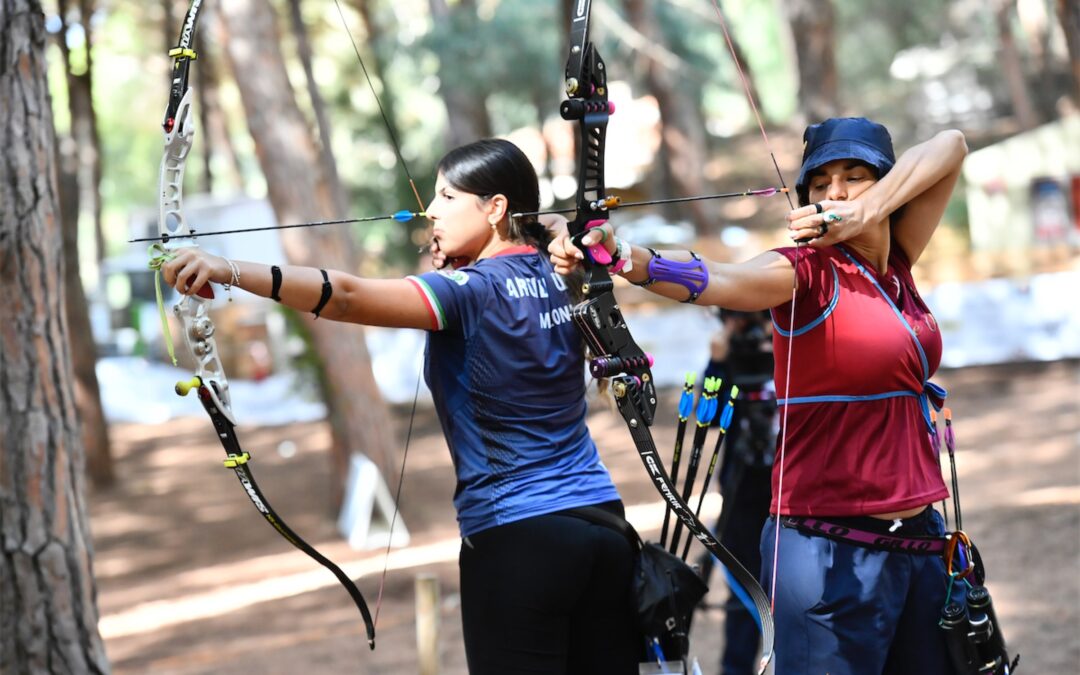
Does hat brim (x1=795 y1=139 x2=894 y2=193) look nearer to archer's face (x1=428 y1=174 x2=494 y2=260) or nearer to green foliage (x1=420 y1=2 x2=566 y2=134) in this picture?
archer's face (x1=428 y1=174 x2=494 y2=260)

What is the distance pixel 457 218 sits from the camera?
2.69m

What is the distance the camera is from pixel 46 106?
13.3 feet

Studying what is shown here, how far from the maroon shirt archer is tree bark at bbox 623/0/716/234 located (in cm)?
1564

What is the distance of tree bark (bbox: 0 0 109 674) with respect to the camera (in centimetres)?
393

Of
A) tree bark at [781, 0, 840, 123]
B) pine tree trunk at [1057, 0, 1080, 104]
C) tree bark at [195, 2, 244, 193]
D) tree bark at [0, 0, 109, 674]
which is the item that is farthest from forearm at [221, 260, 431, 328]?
tree bark at [195, 2, 244, 193]

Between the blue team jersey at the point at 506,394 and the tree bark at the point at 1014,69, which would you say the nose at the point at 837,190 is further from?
the tree bark at the point at 1014,69

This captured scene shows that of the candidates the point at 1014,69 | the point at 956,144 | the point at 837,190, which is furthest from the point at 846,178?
the point at 1014,69

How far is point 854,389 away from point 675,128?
17.2 meters

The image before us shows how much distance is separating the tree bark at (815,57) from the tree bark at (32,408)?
1186 centimetres

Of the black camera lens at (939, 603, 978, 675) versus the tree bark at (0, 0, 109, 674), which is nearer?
the black camera lens at (939, 603, 978, 675)

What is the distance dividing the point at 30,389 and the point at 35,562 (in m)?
0.56

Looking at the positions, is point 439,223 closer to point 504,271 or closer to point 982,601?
point 504,271

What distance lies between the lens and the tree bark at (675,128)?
58.4 ft

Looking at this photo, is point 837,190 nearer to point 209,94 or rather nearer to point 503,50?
point 503,50
